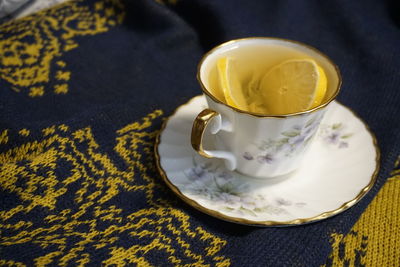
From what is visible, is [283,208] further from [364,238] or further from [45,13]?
[45,13]

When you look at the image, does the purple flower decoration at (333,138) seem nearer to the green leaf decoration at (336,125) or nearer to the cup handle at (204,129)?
the green leaf decoration at (336,125)

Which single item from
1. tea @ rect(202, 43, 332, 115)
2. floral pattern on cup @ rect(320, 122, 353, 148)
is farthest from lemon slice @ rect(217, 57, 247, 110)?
floral pattern on cup @ rect(320, 122, 353, 148)

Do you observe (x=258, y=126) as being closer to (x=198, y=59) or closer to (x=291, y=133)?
(x=291, y=133)

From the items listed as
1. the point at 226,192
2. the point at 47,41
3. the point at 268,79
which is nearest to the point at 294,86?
the point at 268,79

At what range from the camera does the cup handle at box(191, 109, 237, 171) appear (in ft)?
1.38

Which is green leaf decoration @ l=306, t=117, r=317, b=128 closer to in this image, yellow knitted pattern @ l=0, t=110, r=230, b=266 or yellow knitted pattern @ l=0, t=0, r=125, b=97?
yellow knitted pattern @ l=0, t=110, r=230, b=266

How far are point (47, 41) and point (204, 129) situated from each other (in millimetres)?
422

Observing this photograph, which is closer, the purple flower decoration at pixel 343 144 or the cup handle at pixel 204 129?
the cup handle at pixel 204 129

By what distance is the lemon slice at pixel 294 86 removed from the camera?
1.51 ft

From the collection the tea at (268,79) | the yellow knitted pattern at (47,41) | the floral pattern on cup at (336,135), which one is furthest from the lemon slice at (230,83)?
the yellow knitted pattern at (47,41)

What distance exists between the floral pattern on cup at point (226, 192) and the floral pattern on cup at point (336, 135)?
0.12 metres

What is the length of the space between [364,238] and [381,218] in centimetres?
4

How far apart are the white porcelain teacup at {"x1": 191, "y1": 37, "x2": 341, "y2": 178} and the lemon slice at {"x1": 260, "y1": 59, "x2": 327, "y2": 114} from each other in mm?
14

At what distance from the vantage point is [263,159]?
0.48 metres
